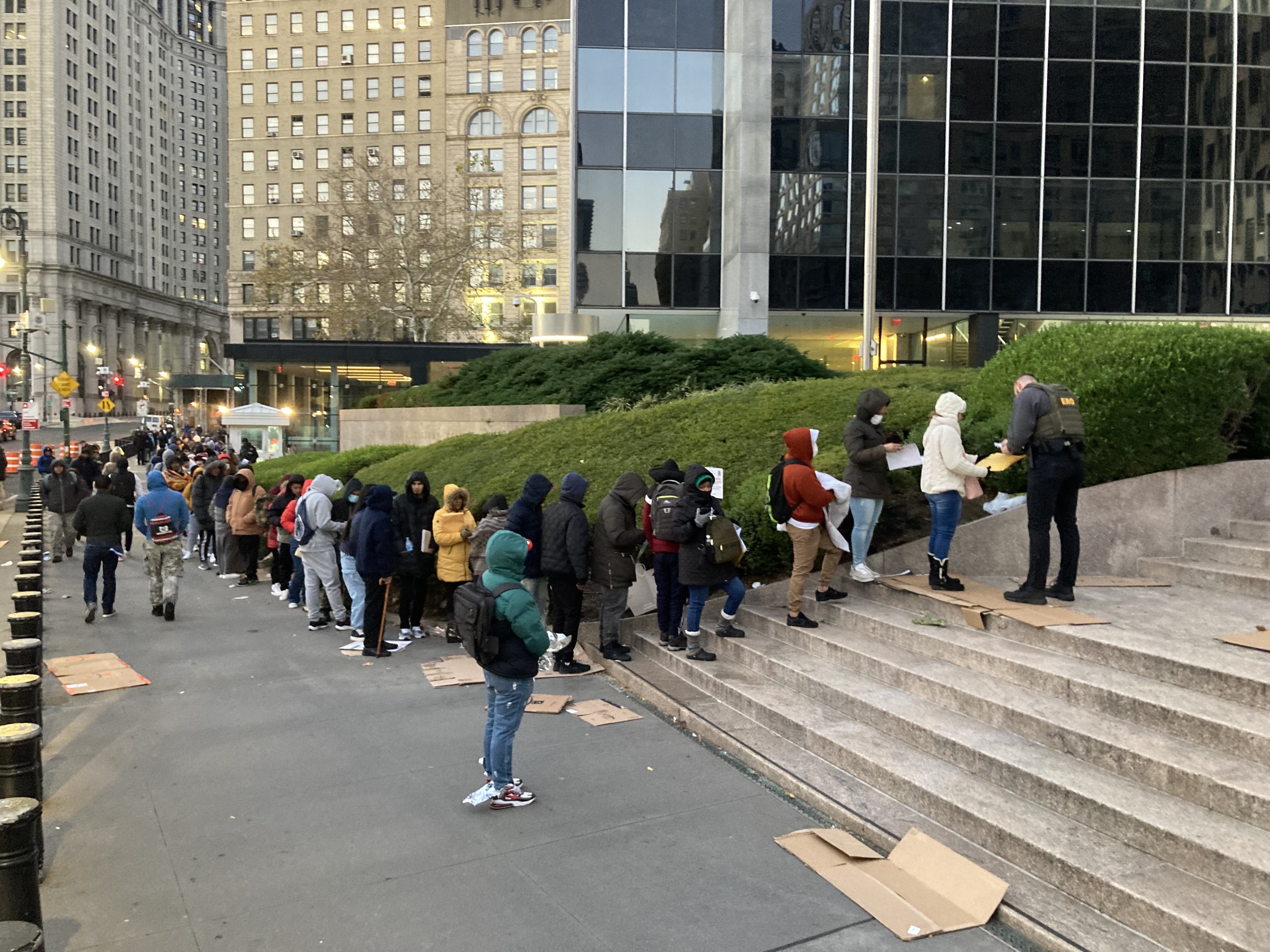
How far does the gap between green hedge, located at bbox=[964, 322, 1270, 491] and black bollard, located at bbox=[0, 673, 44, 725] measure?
330 inches

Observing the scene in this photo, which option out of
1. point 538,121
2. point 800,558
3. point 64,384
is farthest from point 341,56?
point 800,558

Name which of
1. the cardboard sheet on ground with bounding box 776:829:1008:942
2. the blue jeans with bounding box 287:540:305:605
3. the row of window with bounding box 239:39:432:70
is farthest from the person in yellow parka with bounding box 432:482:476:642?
the row of window with bounding box 239:39:432:70

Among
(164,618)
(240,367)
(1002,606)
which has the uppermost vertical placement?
(240,367)

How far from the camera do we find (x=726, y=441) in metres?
11.9

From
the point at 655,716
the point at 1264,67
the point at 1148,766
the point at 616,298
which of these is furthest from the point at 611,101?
the point at 1148,766

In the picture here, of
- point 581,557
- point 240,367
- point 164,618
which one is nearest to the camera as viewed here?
point 581,557

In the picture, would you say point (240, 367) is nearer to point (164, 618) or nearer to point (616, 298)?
point (616, 298)

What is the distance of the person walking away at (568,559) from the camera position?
27.9 ft

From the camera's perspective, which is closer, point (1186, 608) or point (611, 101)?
point (1186, 608)

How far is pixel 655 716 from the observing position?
7508mm

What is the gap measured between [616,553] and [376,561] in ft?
9.17

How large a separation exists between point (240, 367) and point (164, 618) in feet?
120

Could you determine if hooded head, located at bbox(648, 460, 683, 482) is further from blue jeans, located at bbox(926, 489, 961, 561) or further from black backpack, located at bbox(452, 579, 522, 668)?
black backpack, located at bbox(452, 579, 522, 668)

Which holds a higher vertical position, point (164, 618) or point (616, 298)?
point (616, 298)
